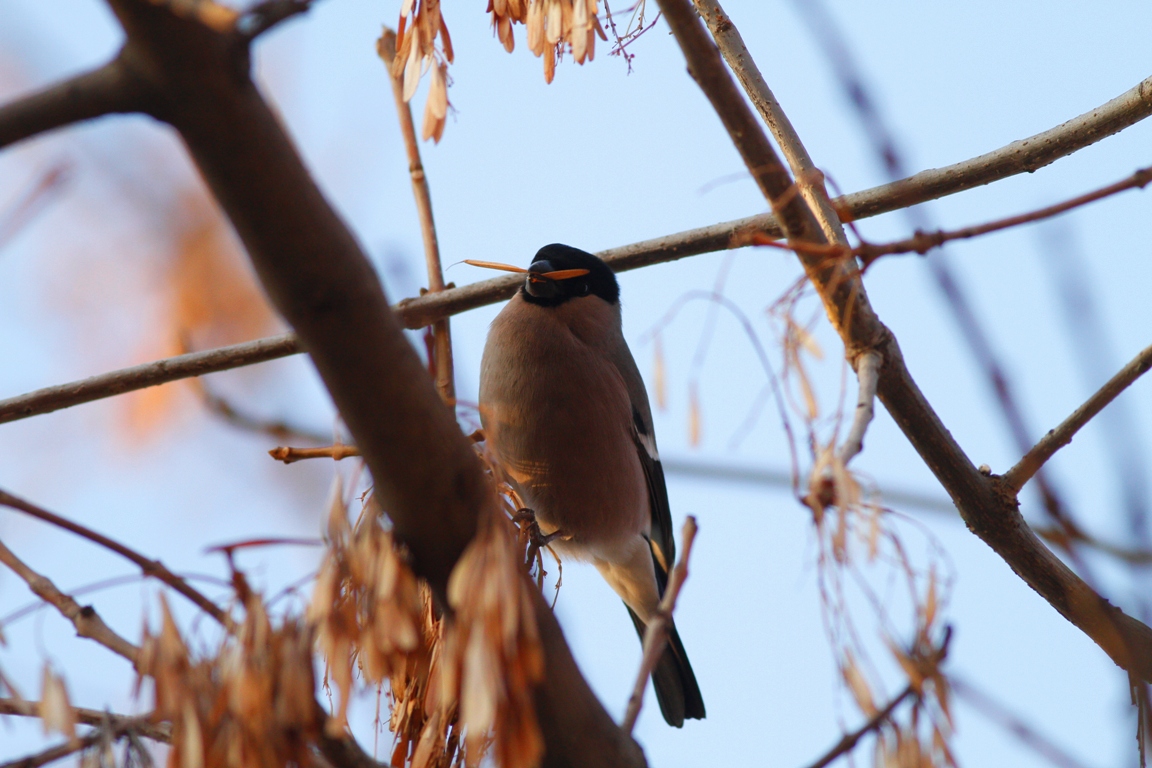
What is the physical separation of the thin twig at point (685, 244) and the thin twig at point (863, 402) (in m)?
0.59

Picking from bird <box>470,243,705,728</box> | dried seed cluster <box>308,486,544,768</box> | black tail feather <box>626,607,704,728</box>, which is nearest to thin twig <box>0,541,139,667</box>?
dried seed cluster <box>308,486,544,768</box>

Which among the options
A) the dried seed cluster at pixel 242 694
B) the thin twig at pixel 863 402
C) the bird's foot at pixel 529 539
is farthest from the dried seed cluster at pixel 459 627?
the bird's foot at pixel 529 539

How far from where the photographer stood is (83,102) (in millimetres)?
1150

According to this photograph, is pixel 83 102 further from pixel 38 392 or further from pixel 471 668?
pixel 38 392

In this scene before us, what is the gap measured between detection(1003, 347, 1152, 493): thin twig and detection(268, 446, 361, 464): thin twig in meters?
1.11

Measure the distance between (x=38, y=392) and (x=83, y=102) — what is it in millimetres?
1424

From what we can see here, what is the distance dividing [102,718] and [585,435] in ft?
7.37

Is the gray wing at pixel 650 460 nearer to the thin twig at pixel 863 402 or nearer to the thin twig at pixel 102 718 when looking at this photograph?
the thin twig at pixel 863 402

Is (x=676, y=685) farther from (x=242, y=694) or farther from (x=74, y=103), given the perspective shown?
(x=74, y=103)

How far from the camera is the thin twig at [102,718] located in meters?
1.28

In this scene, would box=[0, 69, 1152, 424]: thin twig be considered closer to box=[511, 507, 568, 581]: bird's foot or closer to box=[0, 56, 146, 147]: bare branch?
box=[511, 507, 568, 581]: bird's foot

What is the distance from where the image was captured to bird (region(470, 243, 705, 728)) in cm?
340

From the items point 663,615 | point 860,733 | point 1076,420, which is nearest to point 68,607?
point 663,615

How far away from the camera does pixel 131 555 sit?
1.22 metres
